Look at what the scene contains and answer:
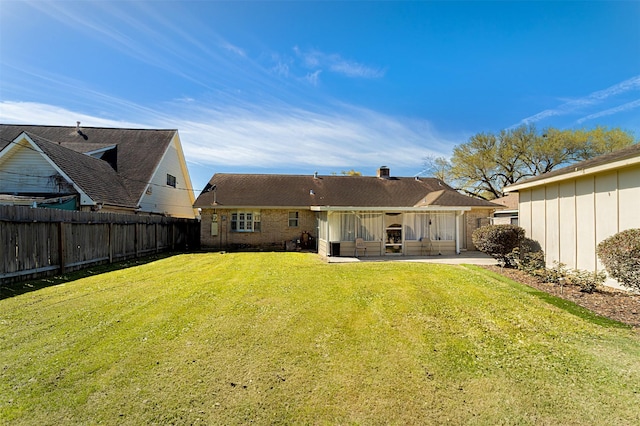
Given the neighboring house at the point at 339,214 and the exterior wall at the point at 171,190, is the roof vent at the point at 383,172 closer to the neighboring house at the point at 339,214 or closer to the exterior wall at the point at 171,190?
the neighboring house at the point at 339,214

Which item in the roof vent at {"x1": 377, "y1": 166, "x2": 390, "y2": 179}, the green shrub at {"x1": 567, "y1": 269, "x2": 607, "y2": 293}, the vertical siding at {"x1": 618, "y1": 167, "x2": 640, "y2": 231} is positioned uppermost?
the roof vent at {"x1": 377, "y1": 166, "x2": 390, "y2": 179}

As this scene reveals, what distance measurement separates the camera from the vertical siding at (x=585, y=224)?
309 inches

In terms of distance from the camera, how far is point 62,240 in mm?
9148

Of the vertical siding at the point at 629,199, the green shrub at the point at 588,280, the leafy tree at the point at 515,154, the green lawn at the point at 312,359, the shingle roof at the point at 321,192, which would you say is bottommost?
the green lawn at the point at 312,359

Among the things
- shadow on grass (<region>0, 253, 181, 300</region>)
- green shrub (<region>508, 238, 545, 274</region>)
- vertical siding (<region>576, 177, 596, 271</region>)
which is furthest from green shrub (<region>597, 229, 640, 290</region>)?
shadow on grass (<region>0, 253, 181, 300</region>)

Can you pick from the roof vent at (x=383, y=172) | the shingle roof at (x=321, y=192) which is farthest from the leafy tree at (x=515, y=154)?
the roof vent at (x=383, y=172)

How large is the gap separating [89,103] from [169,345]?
57.5 ft

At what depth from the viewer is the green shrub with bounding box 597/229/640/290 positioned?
602 centimetres

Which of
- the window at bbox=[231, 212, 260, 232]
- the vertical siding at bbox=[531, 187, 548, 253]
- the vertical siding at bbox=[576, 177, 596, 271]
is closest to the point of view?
the vertical siding at bbox=[576, 177, 596, 271]

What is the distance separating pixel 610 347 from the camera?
172 inches

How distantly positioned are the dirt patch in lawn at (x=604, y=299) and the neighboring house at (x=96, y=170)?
17.4 m

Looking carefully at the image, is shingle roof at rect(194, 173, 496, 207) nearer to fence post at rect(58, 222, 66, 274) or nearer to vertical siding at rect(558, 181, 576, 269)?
vertical siding at rect(558, 181, 576, 269)

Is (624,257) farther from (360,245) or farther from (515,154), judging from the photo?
(515,154)

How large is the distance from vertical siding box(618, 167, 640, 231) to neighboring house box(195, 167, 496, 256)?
683cm
